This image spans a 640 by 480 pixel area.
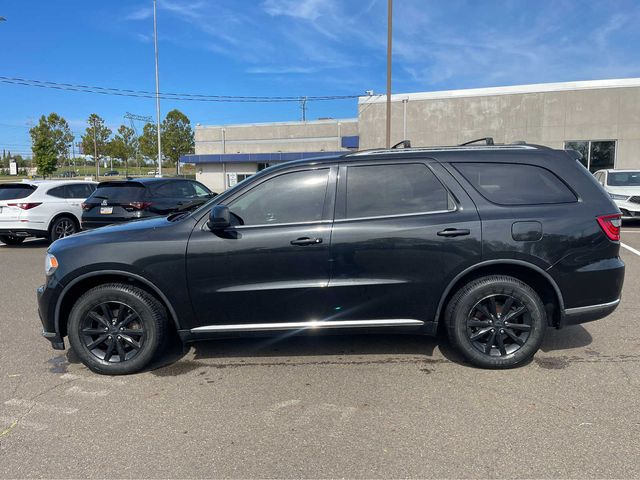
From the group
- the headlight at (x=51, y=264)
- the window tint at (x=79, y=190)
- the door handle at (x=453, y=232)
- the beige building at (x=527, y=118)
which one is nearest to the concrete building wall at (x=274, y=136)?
the beige building at (x=527, y=118)

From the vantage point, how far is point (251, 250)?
365 centimetres

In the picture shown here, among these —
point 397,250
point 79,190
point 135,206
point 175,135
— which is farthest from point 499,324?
point 175,135

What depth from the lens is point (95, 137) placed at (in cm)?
5669

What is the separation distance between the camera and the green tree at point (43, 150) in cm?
4569

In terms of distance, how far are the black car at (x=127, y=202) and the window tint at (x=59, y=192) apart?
80.1 inches

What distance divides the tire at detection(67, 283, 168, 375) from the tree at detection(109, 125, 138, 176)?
63.1 metres

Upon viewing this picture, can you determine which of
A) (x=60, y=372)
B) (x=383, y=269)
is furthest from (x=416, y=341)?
(x=60, y=372)

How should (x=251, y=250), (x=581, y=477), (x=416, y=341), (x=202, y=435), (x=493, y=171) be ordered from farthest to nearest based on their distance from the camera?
(x=416, y=341), (x=493, y=171), (x=251, y=250), (x=202, y=435), (x=581, y=477)

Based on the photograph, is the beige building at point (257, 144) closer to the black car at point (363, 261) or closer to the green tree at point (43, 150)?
the green tree at point (43, 150)

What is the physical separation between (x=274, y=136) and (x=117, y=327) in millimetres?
33141

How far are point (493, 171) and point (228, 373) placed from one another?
2.82m

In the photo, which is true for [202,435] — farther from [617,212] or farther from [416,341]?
[617,212]

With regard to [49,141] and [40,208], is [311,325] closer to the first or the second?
[40,208]

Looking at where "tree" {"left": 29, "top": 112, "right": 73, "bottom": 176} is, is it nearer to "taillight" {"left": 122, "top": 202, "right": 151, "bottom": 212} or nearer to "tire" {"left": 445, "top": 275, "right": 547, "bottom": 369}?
"taillight" {"left": 122, "top": 202, "right": 151, "bottom": 212}
